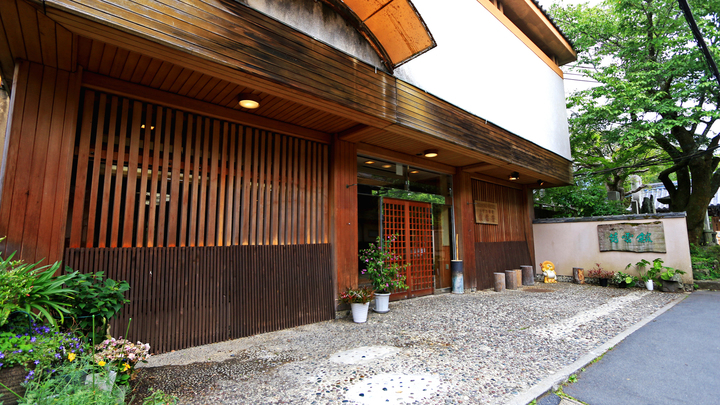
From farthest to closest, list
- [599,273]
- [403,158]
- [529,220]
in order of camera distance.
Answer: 1. [529,220]
2. [599,273]
3. [403,158]

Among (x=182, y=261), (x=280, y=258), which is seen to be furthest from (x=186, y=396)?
(x=280, y=258)

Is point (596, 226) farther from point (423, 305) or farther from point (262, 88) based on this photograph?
point (262, 88)

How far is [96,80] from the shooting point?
3820 mm

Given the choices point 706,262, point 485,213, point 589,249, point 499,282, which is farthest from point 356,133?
point 706,262

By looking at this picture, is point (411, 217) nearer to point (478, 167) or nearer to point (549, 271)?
point (478, 167)

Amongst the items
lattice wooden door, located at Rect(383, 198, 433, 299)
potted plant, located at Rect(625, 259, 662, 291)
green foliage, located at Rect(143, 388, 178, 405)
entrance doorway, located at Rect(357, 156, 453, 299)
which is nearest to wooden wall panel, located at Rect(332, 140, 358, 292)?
entrance doorway, located at Rect(357, 156, 453, 299)

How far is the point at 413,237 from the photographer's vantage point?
765cm

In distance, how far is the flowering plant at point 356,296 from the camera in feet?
17.7

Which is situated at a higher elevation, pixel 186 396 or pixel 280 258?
pixel 280 258

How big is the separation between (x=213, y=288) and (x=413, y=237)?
4.53 m

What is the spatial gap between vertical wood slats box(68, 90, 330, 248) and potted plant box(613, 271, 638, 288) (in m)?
8.93

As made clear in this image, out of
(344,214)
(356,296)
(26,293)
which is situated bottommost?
(356,296)

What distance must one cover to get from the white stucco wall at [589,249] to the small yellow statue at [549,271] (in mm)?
236

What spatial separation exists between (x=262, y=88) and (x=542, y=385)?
164 inches
